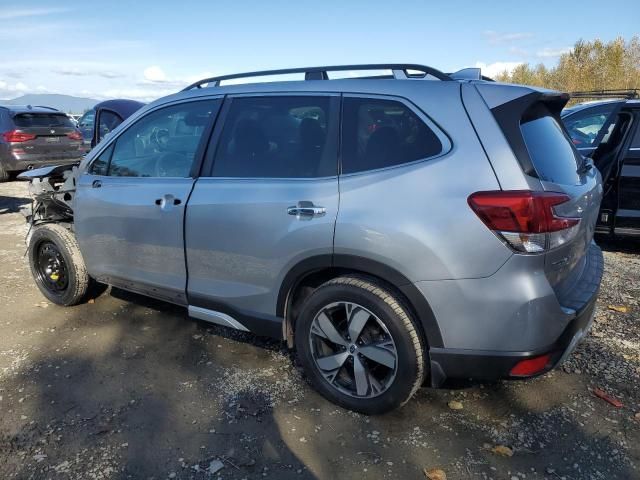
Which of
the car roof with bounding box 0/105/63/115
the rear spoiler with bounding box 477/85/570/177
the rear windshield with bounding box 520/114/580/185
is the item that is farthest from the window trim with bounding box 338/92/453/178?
the car roof with bounding box 0/105/63/115

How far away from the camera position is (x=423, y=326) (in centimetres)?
252

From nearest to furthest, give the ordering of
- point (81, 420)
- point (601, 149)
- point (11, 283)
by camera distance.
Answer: point (81, 420)
point (11, 283)
point (601, 149)

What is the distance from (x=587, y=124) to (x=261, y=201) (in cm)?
483

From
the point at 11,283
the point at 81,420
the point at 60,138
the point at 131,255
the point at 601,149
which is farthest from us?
the point at 60,138

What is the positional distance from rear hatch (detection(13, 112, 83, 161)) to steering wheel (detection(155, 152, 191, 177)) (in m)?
8.73

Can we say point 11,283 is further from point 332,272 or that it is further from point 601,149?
point 601,149

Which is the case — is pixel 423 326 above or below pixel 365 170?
below

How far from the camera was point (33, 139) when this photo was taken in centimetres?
1068

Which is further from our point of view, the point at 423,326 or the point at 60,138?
the point at 60,138

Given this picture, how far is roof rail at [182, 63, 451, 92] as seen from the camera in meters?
2.74

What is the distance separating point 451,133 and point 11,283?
4.66 m

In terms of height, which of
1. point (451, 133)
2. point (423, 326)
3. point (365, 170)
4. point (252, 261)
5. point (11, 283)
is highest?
point (451, 133)

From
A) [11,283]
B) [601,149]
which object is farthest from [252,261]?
[601,149]

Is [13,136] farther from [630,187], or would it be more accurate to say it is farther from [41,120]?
[630,187]
